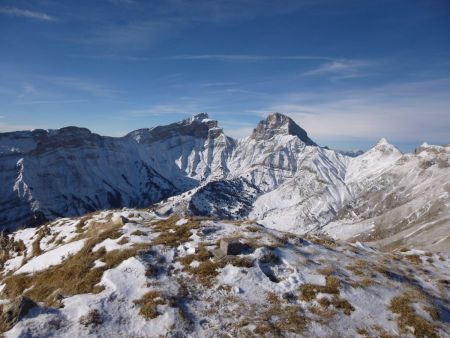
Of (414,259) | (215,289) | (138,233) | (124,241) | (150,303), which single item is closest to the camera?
(150,303)

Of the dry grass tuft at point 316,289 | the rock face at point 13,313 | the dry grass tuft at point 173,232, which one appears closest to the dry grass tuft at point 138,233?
the dry grass tuft at point 173,232

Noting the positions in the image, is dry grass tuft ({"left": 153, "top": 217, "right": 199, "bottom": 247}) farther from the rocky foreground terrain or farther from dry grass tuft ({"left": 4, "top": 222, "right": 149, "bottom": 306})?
dry grass tuft ({"left": 4, "top": 222, "right": 149, "bottom": 306})

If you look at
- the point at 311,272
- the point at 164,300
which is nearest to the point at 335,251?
the point at 311,272

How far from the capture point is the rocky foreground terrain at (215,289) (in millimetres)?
21906

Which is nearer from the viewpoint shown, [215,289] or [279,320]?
[279,320]

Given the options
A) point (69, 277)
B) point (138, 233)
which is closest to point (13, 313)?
point (69, 277)

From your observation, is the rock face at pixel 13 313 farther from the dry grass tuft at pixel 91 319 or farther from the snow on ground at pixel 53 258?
the snow on ground at pixel 53 258

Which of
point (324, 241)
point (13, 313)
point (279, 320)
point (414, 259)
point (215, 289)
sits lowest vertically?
point (414, 259)

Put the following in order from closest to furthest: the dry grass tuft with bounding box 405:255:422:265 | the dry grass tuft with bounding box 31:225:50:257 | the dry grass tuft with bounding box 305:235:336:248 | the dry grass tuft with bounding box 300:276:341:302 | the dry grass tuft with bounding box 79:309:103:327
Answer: the dry grass tuft with bounding box 79:309:103:327 < the dry grass tuft with bounding box 300:276:341:302 < the dry grass tuft with bounding box 305:235:336:248 < the dry grass tuft with bounding box 405:255:422:265 < the dry grass tuft with bounding box 31:225:50:257

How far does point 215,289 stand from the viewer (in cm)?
2658

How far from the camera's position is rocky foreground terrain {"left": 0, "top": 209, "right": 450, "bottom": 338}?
71.9 feet

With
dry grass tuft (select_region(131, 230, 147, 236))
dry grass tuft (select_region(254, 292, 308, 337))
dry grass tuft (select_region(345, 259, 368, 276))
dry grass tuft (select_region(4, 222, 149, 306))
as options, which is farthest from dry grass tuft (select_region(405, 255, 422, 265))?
dry grass tuft (select_region(4, 222, 149, 306))

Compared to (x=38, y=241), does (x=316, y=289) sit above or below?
above

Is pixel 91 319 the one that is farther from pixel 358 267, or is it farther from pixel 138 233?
pixel 358 267
